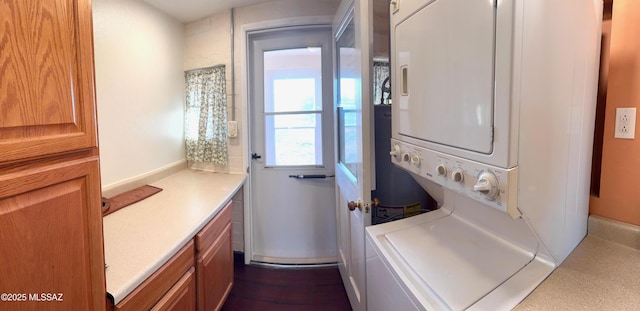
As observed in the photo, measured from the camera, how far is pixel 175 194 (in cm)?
196

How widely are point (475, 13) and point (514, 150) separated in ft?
1.24

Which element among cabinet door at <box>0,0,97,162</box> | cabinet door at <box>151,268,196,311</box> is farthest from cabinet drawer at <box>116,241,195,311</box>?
cabinet door at <box>0,0,97,162</box>

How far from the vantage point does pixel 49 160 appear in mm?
690

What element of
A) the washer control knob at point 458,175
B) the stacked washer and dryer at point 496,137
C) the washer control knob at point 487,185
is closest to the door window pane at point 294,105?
the stacked washer and dryer at point 496,137

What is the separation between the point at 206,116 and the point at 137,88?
1.98 feet

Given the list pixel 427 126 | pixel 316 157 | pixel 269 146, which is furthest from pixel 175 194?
pixel 427 126

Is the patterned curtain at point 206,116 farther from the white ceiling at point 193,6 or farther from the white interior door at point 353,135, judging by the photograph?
the white interior door at point 353,135

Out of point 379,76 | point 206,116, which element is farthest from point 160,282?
point 206,116

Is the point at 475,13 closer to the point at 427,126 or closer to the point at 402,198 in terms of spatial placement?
the point at 427,126

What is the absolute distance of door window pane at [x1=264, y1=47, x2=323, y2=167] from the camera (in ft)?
8.27

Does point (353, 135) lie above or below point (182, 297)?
above

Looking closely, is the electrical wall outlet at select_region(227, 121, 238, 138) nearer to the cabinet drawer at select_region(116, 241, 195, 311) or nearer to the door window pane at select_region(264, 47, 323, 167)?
the door window pane at select_region(264, 47, 323, 167)

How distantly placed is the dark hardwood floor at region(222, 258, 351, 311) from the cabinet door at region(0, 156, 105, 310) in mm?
1477

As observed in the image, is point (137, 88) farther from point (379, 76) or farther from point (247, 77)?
point (379, 76)
